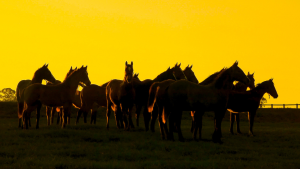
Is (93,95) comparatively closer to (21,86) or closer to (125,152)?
(21,86)

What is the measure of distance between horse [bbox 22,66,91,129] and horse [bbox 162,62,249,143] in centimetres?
531

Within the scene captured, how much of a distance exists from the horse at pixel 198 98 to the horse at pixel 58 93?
17.4ft

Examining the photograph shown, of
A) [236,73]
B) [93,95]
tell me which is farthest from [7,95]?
[236,73]

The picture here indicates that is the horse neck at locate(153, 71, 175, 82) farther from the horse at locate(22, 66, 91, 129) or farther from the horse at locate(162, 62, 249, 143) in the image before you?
the horse at locate(162, 62, 249, 143)

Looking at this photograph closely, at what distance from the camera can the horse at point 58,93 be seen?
18.0 metres

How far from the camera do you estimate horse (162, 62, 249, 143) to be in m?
14.5

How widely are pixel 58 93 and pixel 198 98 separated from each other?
704 centimetres

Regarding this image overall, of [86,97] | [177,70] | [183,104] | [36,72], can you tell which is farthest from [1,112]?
[183,104]

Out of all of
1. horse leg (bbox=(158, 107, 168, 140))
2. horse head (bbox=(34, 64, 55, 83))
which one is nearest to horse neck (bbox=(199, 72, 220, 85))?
horse leg (bbox=(158, 107, 168, 140))

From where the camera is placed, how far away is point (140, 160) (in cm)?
1106

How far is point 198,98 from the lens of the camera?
14523 mm

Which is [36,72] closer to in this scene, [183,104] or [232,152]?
[183,104]

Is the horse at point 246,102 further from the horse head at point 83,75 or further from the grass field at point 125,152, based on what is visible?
the horse head at point 83,75

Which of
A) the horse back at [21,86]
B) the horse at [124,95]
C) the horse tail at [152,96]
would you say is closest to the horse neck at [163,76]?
the horse at [124,95]
